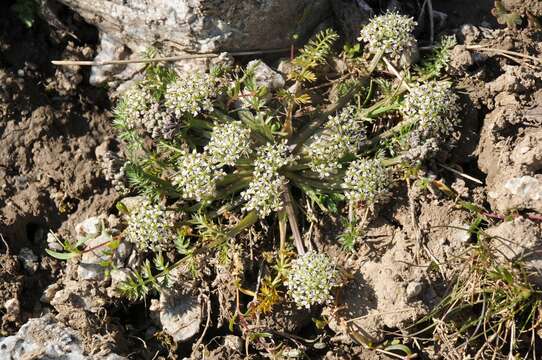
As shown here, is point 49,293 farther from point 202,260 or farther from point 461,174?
point 461,174

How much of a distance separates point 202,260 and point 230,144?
1.24 m

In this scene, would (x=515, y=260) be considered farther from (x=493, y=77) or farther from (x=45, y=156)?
(x=45, y=156)

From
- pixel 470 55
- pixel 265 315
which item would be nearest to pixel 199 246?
pixel 265 315

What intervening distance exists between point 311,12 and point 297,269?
9.17 ft

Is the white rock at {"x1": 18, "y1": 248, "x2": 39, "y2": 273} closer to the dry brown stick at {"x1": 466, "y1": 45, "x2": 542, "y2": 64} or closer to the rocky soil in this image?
the rocky soil

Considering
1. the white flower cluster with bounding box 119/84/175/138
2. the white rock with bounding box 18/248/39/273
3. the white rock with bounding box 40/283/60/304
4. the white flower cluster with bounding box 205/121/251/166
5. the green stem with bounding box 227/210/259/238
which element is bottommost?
the white rock with bounding box 40/283/60/304

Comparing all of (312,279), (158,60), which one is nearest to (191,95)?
(158,60)

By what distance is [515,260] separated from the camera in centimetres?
583

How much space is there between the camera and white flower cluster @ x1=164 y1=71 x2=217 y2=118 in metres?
6.21

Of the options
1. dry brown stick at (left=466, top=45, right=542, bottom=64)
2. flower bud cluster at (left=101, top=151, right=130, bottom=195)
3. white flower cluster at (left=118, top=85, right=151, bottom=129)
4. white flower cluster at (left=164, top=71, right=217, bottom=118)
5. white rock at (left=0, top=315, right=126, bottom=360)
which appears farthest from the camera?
dry brown stick at (left=466, top=45, right=542, bottom=64)

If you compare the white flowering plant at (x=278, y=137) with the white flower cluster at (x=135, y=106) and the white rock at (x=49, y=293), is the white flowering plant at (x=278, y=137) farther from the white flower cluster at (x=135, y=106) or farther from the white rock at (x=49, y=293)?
the white rock at (x=49, y=293)

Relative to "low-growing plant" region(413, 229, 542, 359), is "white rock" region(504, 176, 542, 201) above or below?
above

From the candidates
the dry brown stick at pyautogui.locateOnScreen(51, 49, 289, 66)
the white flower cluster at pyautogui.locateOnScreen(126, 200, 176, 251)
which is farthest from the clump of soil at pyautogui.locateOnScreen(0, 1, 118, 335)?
the white flower cluster at pyautogui.locateOnScreen(126, 200, 176, 251)

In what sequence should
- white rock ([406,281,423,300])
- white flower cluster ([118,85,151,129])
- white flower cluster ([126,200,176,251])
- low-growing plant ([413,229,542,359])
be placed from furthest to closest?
1. white flower cluster ([118,85,151,129])
2. white flower cluster ([126,200,176,251])
3. white rock ([406,281,423,300])
4. low-growing plant ([413,229,542,359])
